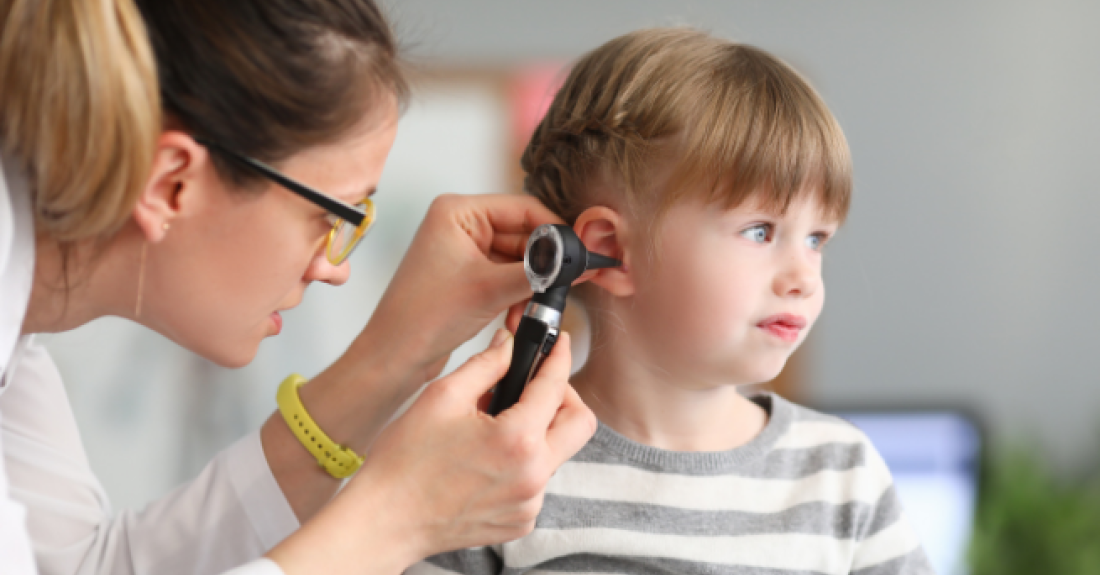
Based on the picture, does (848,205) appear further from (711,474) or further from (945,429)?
(945,429)

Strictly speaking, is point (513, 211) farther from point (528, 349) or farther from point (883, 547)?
point (883, 547)

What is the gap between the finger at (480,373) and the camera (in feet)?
2.62

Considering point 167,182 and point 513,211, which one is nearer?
point 167,182

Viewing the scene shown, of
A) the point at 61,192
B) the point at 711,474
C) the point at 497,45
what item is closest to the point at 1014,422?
the point at 497,45

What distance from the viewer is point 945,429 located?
7.19 ft

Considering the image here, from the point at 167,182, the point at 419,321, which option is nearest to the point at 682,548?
the point at 419,321

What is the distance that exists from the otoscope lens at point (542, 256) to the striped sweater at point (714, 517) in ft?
0.89

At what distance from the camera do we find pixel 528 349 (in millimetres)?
820

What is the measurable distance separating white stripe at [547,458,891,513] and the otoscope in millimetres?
193

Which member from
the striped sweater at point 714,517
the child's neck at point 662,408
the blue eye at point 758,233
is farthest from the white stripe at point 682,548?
the blue eye at point 758,233

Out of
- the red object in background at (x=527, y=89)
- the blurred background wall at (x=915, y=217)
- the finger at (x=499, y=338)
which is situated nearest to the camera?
Result: the finger at (x=499, y=338)

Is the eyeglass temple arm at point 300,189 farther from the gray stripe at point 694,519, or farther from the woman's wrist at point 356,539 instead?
the gray stripe at point 694,519

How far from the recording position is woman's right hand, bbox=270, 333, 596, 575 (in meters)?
0.75

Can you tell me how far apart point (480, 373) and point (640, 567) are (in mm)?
293
